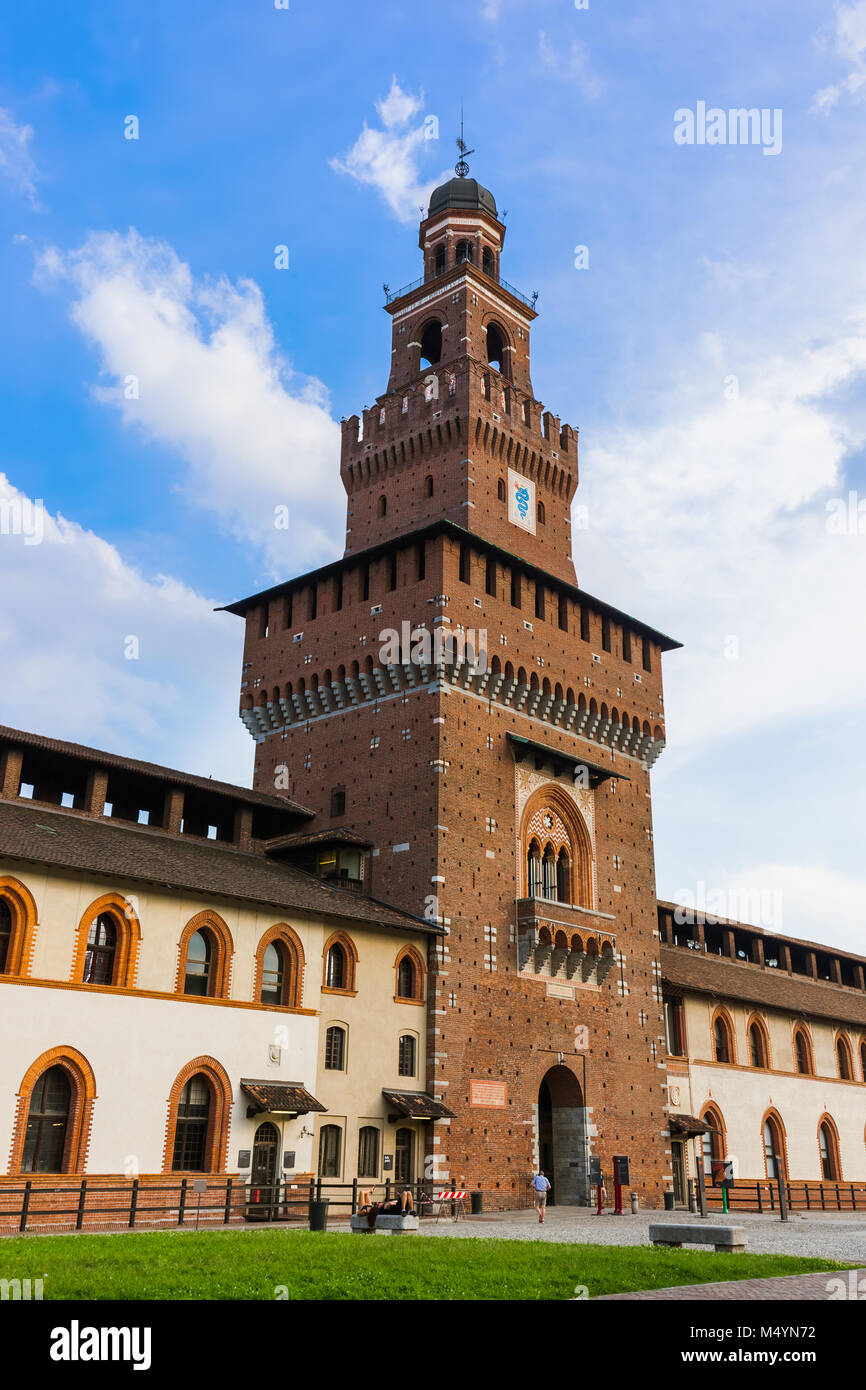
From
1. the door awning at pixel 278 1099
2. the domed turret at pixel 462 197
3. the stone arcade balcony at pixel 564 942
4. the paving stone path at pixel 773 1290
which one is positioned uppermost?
the domed turret at pixel 462 197

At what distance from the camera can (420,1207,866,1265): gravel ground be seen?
2505 cm

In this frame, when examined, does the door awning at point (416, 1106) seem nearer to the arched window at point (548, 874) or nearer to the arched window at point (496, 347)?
the arched window at point (548, 874)

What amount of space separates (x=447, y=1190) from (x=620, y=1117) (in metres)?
12.3

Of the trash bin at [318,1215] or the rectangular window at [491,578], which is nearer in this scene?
the trash bin at [318,1215]

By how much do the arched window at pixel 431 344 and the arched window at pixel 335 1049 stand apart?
31484 mm

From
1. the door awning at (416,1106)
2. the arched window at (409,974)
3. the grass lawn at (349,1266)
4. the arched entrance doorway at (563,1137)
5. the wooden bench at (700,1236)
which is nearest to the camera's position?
the grass lawn at (349,1266)

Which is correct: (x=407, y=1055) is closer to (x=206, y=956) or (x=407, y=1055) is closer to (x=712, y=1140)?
(x=206, y=956)

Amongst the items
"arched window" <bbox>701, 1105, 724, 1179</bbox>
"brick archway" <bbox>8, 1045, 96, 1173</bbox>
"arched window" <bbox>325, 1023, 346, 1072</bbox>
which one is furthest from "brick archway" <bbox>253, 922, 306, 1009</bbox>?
"arched window" <bbox>701, 1105, 724, 1179</bbox>

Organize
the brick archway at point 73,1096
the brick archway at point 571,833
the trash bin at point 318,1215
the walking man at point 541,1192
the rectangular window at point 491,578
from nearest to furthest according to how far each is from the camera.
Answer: the trash bin at point 318,1215 → the brick archway at point 73,1096 → the walking man at point 541,1192 → the brick archway at point 571,833 → the rectangular window at point 491,578

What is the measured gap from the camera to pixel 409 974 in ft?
127

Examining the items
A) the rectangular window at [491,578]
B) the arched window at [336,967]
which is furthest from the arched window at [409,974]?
the rectangular window at [491,578]

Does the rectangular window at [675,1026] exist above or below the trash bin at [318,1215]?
above

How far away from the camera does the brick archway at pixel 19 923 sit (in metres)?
28.7

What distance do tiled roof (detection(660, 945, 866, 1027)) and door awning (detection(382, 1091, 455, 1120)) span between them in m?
16.1
